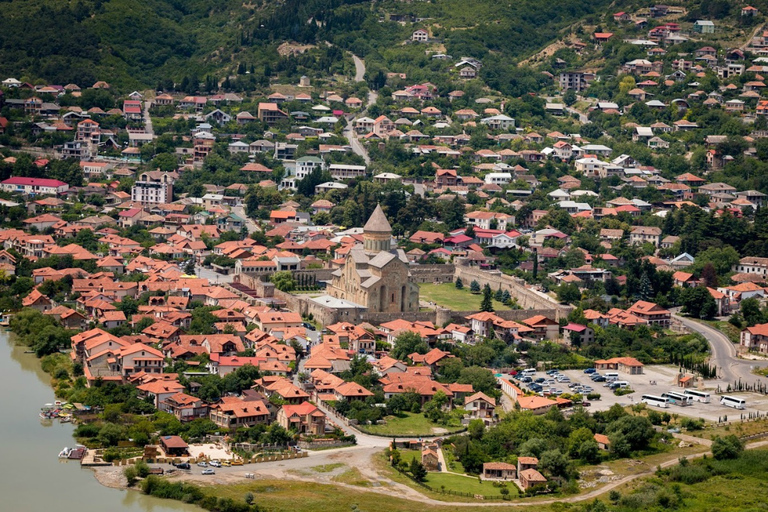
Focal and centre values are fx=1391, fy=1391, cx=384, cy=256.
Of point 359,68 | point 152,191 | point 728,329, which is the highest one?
point 359,68

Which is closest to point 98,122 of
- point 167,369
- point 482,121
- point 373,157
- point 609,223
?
point 373,157

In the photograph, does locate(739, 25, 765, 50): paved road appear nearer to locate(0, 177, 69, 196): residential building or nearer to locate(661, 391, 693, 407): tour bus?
locate(0, 177, 69, 196): residential building

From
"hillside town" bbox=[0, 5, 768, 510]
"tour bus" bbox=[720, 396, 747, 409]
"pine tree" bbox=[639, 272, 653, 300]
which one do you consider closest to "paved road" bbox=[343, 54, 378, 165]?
"hillside town" bbox=[0, 5, 768, 510]

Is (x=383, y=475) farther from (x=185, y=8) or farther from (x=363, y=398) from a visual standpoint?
(x=185, y=8)

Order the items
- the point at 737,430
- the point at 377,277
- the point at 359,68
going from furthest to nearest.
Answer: the point at 359,68 → the point at 377,277 → the point at 737,430

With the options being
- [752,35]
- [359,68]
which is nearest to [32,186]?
[359,68]

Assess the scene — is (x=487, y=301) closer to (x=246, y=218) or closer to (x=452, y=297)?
(x=452, y=297)
